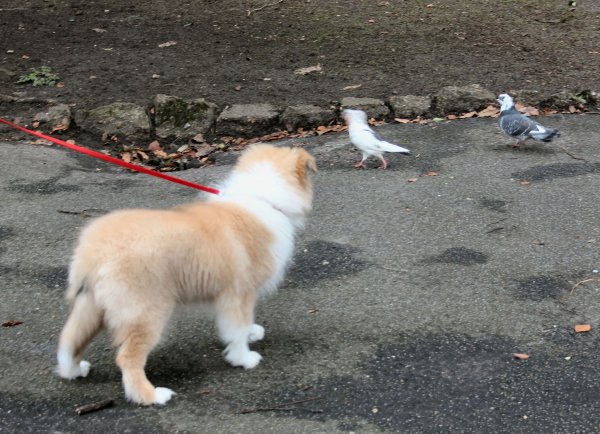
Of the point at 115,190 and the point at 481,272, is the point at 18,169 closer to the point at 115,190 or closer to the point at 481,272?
the point at 115,190

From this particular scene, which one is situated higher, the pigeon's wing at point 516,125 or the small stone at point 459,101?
the pigeon's wing at point 516,125

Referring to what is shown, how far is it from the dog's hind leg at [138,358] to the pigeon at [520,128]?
15.8 ft

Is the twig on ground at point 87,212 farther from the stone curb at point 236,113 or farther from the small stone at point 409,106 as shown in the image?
the small stone at point 409,106

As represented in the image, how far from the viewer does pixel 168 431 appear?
10.1 feet

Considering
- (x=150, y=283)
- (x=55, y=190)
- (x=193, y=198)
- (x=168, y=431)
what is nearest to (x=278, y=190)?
(x=150, y=283)

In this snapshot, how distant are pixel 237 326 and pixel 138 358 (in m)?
0.53

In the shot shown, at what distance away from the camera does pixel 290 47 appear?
32.3 ft

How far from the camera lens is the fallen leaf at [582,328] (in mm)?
3834

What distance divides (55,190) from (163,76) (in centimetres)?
320

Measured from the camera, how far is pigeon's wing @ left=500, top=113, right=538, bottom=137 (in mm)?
6691

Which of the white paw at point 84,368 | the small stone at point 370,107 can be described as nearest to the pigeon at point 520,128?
the small stone at point 370,107

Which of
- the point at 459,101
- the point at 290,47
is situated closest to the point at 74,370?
the point at 459,101

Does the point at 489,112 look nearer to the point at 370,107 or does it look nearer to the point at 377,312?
the point at 370,107

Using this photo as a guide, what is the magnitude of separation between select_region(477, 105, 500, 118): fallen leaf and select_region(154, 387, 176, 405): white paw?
5.74 m
